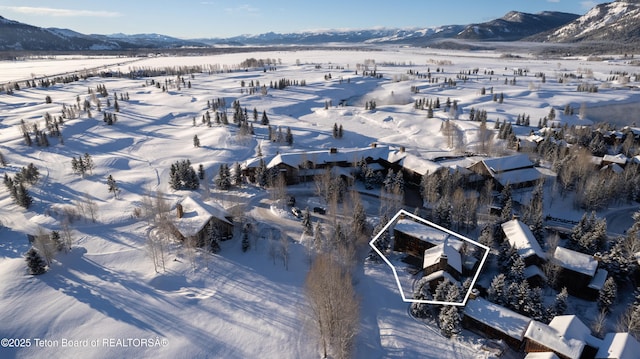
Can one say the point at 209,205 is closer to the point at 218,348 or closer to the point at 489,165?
the point at 218,348

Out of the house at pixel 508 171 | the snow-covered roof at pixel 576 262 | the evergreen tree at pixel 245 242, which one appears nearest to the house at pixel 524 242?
the snow-covered roof at pixel 576 262

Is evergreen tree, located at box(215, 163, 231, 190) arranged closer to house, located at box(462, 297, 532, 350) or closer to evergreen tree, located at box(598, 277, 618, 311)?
house, located at box(462, 297, 532, 350)

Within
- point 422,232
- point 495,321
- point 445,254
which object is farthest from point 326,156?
point 495,321

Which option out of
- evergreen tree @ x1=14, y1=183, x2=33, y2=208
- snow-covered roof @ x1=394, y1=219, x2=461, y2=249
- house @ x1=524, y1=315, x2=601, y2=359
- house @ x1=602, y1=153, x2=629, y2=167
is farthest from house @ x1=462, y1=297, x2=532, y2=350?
evergreen tree @ x1=14, y1=183, x2=33, y2=208

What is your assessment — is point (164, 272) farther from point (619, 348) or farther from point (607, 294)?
point (607, 294)

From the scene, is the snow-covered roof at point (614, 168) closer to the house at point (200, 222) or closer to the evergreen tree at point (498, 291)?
the evergreen tree at point (498, 291)

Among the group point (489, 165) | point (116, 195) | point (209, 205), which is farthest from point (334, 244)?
point (116, 195)
